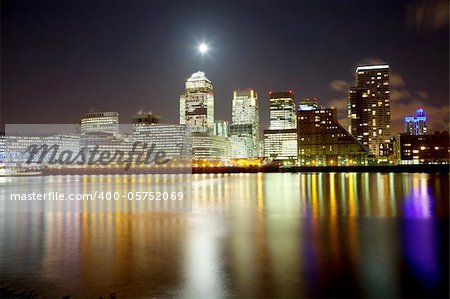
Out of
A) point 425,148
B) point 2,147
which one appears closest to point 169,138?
point 2,147

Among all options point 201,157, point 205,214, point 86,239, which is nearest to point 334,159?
point 201,157

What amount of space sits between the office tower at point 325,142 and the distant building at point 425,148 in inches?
991

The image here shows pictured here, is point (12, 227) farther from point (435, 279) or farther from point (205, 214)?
point (435, 279)

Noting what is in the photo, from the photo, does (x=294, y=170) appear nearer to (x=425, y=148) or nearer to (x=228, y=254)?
(x=425, y=148)

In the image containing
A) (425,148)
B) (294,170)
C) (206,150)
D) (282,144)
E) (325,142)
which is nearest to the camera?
(294,170)

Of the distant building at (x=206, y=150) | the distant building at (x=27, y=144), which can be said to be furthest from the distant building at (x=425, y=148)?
the distant building at (x=27, y=144)

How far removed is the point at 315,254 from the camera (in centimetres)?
1252

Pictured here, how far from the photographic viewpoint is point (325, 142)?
13225 centimetres

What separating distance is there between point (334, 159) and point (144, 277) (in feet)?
412

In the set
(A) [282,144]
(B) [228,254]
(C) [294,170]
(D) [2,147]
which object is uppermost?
(A) [282,144]

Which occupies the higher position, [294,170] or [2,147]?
[2,147]

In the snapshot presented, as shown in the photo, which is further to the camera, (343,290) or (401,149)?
(401,149)

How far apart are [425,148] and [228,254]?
479 ft

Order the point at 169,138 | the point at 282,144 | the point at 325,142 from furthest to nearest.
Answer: the point at 282,144
the point at 169,138
the point at 325,142
